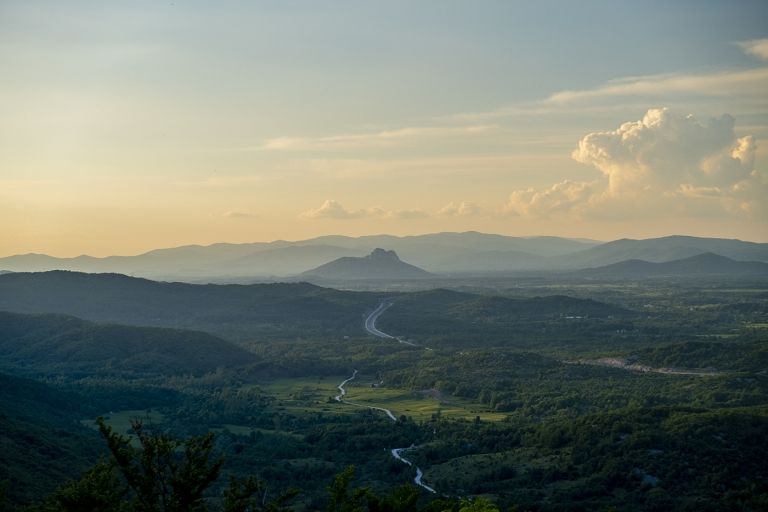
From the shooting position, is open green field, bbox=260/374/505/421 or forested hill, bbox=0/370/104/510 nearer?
forested hill, bbox=0/370/104/510

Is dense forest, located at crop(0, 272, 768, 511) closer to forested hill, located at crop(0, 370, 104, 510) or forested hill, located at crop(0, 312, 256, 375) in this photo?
forested hill, located at crop(0, 370, 104, 510)

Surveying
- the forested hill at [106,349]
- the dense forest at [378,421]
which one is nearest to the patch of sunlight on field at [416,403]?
the dense forest at [378,421]

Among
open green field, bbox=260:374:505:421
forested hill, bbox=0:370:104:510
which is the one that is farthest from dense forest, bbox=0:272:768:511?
open green field, bbox=260:374:505:421

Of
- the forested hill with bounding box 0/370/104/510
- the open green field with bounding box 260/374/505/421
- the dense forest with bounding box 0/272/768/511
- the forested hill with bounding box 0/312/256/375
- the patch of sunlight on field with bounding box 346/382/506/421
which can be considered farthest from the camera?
the forested hill with bounding box 0/312/256/375

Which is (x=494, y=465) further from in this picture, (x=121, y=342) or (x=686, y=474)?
(x=121, y=342)

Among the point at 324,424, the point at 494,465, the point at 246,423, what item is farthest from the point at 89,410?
the point at 494,465

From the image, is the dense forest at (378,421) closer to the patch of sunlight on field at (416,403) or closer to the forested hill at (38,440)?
the forested hill at (38,440)

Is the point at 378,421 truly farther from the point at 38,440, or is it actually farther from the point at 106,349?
the point at 106,349
